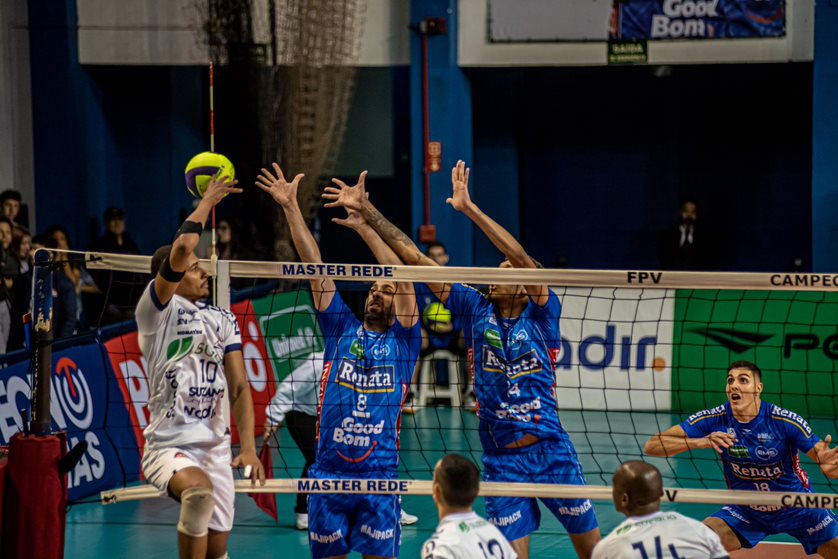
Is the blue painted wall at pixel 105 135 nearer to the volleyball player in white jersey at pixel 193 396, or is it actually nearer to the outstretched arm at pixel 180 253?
the volleyball player in white jersey at pixel 193 396

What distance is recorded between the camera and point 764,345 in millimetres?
13188

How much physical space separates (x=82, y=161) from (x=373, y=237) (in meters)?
12.3

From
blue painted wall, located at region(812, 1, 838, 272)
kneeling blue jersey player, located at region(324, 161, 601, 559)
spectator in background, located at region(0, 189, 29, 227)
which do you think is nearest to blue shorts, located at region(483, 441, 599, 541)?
kneeling blue jersey player, located at region(324, 161, 601, 559)

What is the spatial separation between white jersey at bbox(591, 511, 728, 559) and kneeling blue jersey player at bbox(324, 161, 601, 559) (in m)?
1.71

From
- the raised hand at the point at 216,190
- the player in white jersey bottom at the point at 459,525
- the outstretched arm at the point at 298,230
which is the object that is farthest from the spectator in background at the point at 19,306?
the player in white jersey bottom at the point at 459,525

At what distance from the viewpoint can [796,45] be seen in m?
16.3

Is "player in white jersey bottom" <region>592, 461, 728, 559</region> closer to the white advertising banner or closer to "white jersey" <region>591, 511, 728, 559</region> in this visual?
"white jersey" <region>591, 511, 728, 559</region>

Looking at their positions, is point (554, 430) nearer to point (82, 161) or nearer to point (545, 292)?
point (545, 292)

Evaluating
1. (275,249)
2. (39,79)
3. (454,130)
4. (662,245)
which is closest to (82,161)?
(39,79)

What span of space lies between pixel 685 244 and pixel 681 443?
9.92m

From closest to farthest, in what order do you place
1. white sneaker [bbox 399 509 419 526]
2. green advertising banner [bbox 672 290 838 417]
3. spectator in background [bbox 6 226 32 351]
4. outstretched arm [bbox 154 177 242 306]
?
outstretched arm [bbox 154 177 242 306], white sneaker [bbox 399 509 419 526], spectator in background [bbox 6 226 32 351], green advertising banner [bbox 672 290 838 417]

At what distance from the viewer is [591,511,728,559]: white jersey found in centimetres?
501

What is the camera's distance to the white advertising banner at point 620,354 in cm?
1339

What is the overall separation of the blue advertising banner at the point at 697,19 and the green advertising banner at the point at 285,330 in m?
6.14
